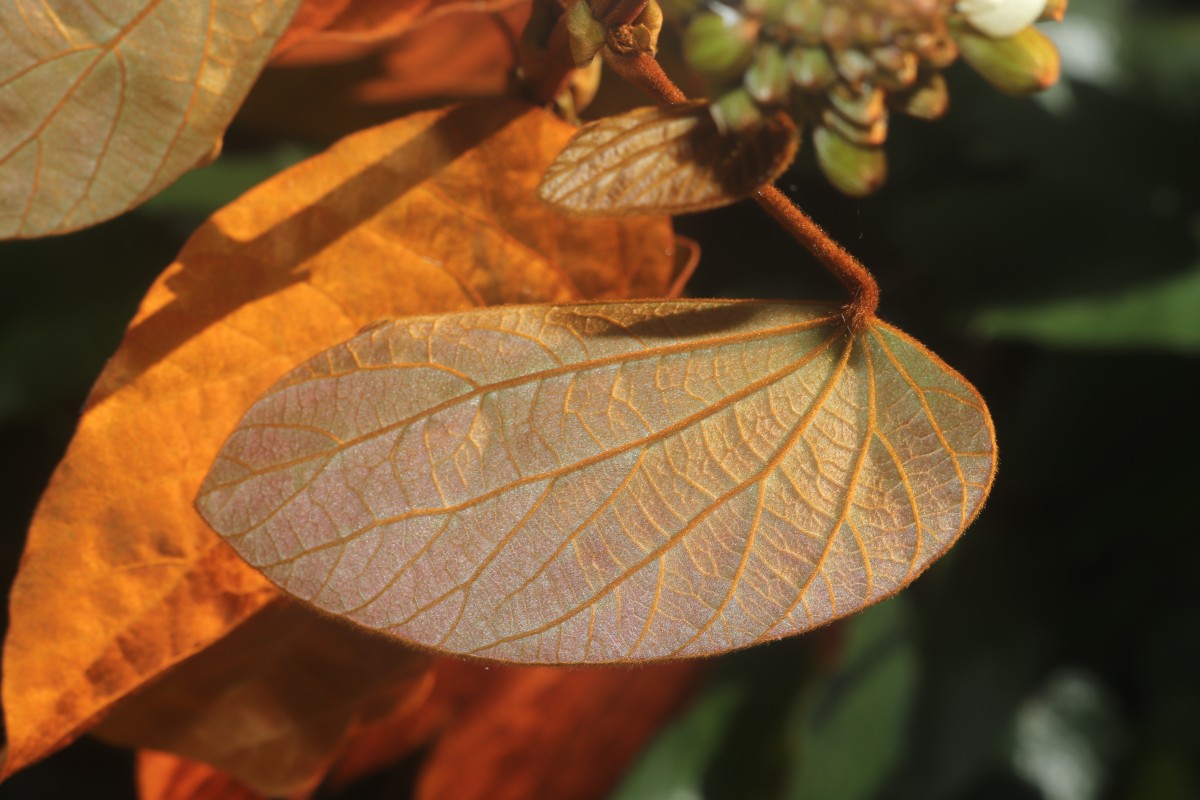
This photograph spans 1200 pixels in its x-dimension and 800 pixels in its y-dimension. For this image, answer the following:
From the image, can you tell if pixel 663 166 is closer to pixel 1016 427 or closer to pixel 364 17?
pixel 364 17

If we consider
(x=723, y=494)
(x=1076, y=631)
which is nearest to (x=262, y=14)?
(x=723, y=494)

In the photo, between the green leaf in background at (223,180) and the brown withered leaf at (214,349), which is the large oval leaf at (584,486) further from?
the green leaf in background at (223,180)

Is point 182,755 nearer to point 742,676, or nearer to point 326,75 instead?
point 326,75

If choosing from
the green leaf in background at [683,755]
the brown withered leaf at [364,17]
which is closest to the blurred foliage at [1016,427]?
the green leaf in background at [683,755]

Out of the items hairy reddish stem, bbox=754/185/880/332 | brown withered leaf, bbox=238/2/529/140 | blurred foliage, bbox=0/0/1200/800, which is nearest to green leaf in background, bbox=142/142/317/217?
blurred foliage, bbox=0/0/1200/800

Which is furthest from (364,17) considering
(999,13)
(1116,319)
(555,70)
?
(1116,319)
